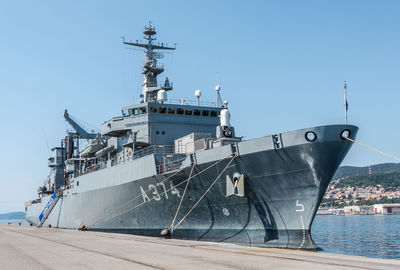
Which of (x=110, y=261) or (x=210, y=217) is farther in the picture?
(x=210, y=217)

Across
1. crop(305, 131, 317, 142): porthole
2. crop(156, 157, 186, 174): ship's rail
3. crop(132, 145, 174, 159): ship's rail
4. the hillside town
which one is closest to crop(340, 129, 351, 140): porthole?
crop(305, 131, 317, 142): porthole

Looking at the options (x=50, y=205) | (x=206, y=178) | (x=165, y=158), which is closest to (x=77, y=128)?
(x=50, y=205)

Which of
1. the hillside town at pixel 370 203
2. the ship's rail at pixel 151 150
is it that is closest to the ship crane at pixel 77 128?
the ship's rail at pixel 151 150

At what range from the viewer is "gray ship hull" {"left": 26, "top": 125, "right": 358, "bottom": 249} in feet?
49.0

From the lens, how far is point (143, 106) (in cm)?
2377

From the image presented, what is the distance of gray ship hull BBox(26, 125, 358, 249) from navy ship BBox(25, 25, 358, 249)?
4 centimetres

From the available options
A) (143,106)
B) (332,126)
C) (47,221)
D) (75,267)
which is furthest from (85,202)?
(75,267)

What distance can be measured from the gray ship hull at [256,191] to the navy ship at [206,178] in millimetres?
37

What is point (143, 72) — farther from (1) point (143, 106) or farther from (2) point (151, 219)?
(2) point (151, 219)

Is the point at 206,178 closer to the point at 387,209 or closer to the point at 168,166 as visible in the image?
the point at 168,166

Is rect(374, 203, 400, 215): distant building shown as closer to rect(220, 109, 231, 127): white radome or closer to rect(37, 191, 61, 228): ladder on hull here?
rect(37, 191, 61, 228): ladder on hull

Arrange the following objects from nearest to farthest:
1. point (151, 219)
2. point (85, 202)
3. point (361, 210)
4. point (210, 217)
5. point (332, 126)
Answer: point (332, 126) < point (210, 217) < point (151, 219) < point (85, 202) < point (361, 210)

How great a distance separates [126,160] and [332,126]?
1280 cm

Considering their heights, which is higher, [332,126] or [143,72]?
[143,72]
